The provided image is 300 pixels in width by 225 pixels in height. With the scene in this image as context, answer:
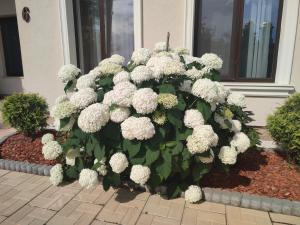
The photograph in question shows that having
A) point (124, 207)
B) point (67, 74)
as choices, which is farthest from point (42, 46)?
point (124, 207)

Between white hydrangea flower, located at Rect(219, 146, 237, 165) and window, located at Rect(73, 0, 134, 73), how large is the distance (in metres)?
3.25

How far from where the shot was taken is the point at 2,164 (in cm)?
310

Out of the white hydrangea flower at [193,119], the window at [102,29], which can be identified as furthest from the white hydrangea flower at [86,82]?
the window at [102,29]

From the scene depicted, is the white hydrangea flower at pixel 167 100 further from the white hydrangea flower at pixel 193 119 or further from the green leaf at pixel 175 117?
the white hydrangea flower at pixel 193 119

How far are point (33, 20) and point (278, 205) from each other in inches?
208

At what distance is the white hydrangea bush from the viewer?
2.08 m

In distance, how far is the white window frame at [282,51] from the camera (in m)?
3.69

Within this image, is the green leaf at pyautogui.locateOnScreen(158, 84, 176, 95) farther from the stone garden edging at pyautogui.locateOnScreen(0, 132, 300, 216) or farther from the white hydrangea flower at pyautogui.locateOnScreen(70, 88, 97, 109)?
the stone garden edging at pyautogui.locateOnScreen(0, 132, 300, 216)

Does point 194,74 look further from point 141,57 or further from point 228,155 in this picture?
point 228,155

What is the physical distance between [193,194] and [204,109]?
0.80 meters

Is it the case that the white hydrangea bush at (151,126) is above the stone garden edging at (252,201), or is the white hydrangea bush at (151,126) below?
above

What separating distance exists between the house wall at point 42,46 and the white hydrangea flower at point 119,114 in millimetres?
3364

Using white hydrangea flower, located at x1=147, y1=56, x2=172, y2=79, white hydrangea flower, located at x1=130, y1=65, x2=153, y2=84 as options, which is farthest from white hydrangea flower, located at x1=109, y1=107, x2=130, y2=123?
white hydrangea flower, located at x1=147, y1=56, x2=172, y2=79

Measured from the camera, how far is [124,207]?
7.51 ft
